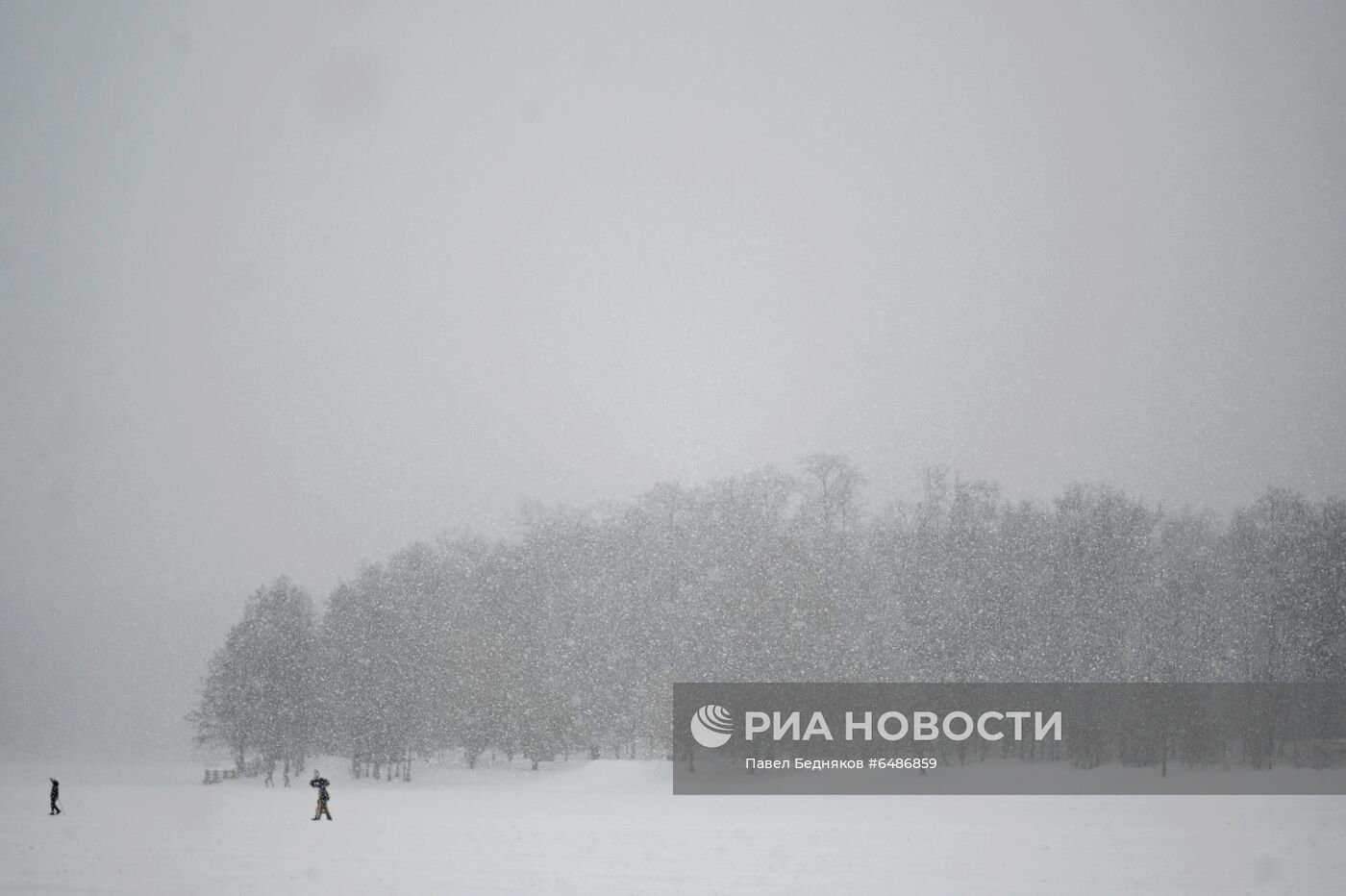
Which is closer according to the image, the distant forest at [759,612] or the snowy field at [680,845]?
the snowy field at [680,845]

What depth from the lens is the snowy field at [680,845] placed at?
1783cm

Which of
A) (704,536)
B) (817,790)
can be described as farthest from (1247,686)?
(704,536)

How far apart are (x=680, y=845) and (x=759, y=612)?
2513 centimetres

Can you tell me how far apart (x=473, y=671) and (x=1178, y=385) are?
293 feet

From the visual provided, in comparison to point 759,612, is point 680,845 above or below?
below

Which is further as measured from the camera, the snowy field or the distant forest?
the distant forest

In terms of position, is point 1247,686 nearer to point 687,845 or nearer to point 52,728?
point 687,845

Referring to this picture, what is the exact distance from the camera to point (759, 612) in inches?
1890

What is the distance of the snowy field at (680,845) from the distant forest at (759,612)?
11075 millimetres

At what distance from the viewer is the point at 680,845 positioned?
75.9 ft

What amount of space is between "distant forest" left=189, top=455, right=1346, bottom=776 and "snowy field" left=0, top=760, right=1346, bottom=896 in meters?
11.1

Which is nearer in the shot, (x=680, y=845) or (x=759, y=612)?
(x=680, y=845)

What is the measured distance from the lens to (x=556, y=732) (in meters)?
52.1

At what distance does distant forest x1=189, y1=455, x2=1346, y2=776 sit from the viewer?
4725 cm
